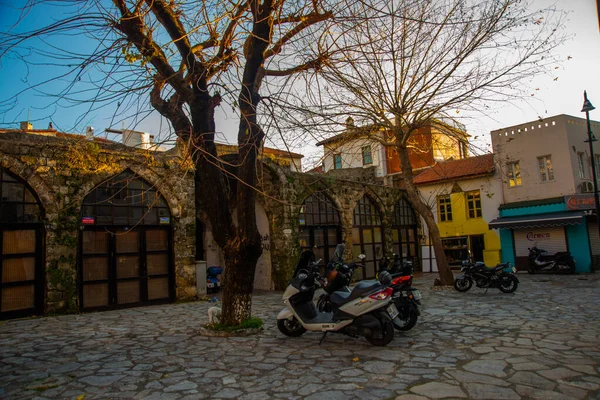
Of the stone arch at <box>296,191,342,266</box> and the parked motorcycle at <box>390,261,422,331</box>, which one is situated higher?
the stone arch at <box>296,191,342,266</box>

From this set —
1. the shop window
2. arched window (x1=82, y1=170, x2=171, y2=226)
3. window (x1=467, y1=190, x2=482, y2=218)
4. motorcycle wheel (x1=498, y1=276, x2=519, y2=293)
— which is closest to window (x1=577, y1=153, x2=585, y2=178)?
window (x1=467, y1=190, x2=482, y2=218)

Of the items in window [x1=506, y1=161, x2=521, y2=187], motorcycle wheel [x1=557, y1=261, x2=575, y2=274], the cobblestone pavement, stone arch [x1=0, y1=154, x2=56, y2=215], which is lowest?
motorcycle wheel [x1=557, y1=261, x2=575, y2=274]

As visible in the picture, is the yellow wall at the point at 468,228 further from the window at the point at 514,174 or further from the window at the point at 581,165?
the window at the point at 581,165

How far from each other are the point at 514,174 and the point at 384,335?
16.0 meters

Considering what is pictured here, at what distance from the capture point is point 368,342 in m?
5.61

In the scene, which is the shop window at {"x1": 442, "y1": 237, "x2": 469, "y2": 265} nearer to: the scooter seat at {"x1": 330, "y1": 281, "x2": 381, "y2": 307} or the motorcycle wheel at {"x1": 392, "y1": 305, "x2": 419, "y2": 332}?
the motorcycle wheel at {"x1": 392, "y1": 305, "x2": 419, "y2": 332}

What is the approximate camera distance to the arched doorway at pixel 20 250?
8227mm

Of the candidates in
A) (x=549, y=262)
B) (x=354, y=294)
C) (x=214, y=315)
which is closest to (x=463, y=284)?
(x=354, y=294)

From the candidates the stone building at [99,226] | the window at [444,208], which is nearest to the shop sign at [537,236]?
the window at [444,208]

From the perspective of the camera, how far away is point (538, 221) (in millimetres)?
16453

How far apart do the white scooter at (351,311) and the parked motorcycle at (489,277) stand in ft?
19.6

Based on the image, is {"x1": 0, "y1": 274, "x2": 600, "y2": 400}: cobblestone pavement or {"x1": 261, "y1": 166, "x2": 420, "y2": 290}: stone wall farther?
{"x1": 261, "y1": 166, "x2": 420, "y2": 290}: stone wall

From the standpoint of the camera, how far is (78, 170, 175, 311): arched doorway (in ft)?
30.6

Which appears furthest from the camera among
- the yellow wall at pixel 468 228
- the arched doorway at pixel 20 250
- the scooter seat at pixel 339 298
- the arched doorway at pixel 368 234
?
the yellow wall at pixel 468 228
